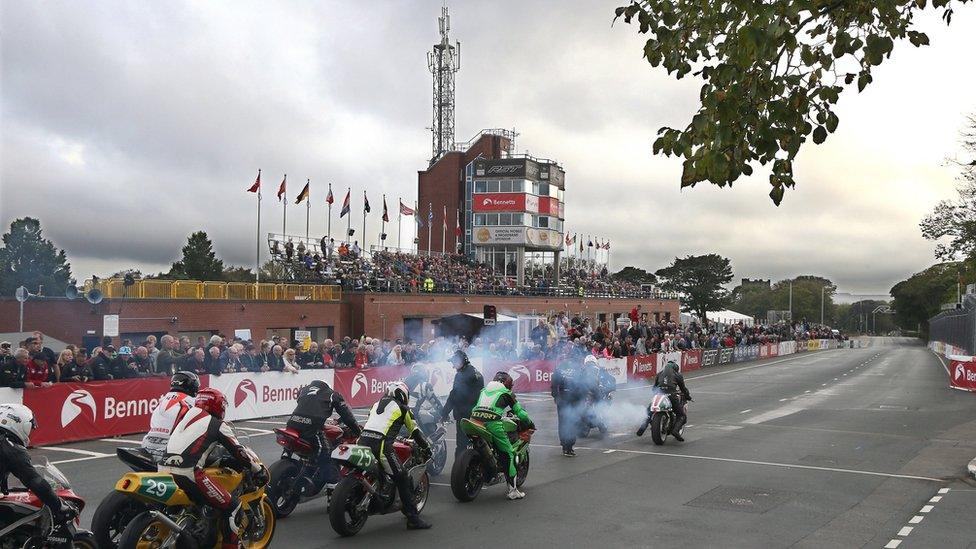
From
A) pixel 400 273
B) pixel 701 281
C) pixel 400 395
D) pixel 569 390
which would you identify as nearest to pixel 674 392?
pixel 569 390

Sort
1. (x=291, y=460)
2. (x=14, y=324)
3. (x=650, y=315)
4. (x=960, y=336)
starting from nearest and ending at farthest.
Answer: (x=291, y=460) → (x=14, y=324) → (x=960, y=336) → (x=650, y=315)

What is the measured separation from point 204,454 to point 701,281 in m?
136

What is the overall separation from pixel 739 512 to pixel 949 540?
2.39 meters

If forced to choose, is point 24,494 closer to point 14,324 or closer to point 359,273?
point 14,324

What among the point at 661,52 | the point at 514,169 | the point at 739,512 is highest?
the point at 514,169

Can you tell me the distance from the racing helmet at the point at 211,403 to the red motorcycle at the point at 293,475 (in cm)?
221

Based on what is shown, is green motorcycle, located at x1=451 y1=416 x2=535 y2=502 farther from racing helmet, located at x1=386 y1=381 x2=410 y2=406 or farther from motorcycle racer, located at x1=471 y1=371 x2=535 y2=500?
racing helmet, located at x1=386 y1=381 x2=410 y2=406

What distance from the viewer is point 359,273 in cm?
4597

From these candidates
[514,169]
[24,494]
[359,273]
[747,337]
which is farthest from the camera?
[514,169]

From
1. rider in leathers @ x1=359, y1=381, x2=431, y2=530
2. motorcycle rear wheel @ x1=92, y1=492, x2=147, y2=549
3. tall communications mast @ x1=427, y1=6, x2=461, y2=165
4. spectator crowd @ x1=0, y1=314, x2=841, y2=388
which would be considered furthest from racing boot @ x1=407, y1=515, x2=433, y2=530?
tall communications mast @ x1=427, y1=6, x2=461, y2=165

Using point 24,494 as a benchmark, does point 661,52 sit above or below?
above

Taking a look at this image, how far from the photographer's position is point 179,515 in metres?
7.75

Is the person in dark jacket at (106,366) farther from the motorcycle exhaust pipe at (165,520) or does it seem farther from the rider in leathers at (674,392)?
the rider in leathers at (674,392)

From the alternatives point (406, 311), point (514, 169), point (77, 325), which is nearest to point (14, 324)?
point (77, 325)
